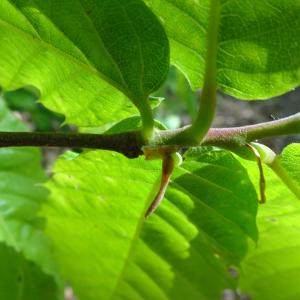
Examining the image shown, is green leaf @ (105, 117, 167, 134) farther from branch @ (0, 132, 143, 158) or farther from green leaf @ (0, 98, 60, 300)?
green leaf @ (0, 98, 60, 300)

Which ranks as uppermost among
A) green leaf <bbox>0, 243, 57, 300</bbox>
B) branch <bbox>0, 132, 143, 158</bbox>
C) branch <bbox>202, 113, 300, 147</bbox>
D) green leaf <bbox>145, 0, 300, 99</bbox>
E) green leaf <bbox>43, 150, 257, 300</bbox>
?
green leaf <bbox>145, 0, 300, 99</bbox>

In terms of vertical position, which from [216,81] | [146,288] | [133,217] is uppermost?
[216,81]

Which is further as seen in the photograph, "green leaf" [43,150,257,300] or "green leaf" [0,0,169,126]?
"green leaf" [43,150,257,300]

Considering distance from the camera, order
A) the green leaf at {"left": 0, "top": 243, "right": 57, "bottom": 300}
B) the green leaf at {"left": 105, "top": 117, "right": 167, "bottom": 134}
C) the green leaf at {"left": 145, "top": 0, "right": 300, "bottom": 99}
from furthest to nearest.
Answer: the green leaf at {"left": 0, "top": 243, "right": 57, "bottom": 300} → the green leaf at {"left": 105, "top": 117, "right": 167, "bottom": 134} → the green leaf at {"left": 145, "top": 0, "right": 300, "bottom": 99}

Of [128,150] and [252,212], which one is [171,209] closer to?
[252,212]

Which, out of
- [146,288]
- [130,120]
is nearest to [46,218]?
[146,288]

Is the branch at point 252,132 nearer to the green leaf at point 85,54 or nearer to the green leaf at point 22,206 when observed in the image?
the green leaf at point 85,54

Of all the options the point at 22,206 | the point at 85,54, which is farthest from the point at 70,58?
the point at 22,206

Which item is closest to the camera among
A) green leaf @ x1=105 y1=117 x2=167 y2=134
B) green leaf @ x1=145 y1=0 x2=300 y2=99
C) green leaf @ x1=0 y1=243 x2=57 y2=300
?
green leaf @ x1=145 y1=0 x2=300 y2=99

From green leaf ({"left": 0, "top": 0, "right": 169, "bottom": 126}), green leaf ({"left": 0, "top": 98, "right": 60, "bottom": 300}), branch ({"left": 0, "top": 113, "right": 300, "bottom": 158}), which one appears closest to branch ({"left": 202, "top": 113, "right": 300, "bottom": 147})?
branch ({"left": 0, "top": 113, "right": 300, "bottom": 158})
